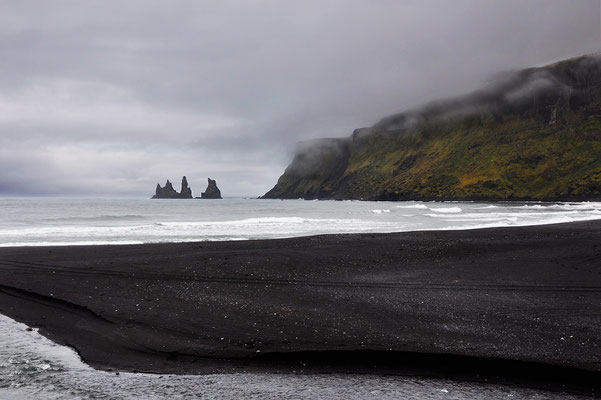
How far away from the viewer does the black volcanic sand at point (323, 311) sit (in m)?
6.48

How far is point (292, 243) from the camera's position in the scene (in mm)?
22031

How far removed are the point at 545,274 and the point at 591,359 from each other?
798 centimetres

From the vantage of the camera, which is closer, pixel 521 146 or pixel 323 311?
pixel 323 311

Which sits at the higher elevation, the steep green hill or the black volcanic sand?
the steep green hill

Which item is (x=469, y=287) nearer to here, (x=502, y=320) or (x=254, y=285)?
(x=502, y=320)

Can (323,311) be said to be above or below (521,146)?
below

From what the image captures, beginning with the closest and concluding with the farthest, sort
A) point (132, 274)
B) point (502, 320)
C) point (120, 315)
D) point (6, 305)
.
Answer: point (502, 320) → point (120, 315) → point (6, 305) → point (132, 274)

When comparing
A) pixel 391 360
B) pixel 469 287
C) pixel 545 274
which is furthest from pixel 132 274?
pixel 545 274

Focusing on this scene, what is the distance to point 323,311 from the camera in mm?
9000

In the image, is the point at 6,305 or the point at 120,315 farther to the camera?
the point at 6,305

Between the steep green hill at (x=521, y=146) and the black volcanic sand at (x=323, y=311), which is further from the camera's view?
the steep green hill at (x=521, y=146)

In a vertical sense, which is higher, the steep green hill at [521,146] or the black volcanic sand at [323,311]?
the steep green hill at [521,146]

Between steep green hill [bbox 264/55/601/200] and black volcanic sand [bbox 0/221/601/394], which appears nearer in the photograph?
black volcanic sand [bbox 0/221/601/394]

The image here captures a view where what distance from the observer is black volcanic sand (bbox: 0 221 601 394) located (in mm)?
6480
